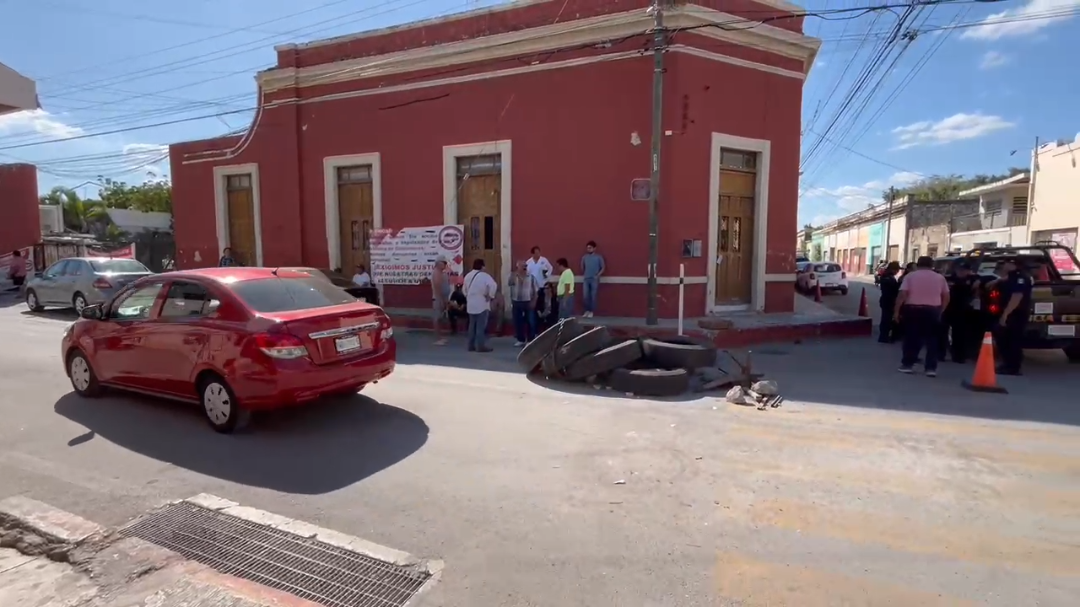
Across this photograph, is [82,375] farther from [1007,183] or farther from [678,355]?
[1007,183]

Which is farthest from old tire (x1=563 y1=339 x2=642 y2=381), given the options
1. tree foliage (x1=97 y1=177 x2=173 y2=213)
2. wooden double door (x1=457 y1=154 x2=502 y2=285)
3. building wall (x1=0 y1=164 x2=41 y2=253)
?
tree foliage (x1=97 y1=177 x2=173 y2=213)

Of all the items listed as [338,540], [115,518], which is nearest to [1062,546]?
[338,540]

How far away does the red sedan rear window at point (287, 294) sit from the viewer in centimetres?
587

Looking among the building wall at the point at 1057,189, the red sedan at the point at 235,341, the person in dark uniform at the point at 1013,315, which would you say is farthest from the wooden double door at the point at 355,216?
the building wall at the point at 1057,189

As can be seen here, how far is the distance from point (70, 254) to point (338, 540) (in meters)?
29.9

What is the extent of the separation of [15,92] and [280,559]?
19.6 ft

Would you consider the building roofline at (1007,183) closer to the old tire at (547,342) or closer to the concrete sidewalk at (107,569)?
the old tire at (547,342)

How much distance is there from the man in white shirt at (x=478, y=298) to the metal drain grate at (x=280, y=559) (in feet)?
20.8

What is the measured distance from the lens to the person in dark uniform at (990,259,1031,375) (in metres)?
8.47

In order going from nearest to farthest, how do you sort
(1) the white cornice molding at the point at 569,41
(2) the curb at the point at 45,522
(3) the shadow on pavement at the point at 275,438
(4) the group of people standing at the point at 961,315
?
(2) the curb at the point at 45,522 → (3) the shadow on pavement at the point at 275,438 → (4) the group of people standing at the point at 961,315 → (1) the white cornice molding at the point at 569,41

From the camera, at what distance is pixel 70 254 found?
26.6 metres

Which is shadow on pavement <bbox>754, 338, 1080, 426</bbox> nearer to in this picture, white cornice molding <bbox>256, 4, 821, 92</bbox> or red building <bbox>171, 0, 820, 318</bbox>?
red building <bbox>171, 0, 820, 318</bbox>

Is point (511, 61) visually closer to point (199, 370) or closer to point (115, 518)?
point (199, 370)

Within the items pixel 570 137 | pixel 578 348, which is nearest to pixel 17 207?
pixel 570 137
